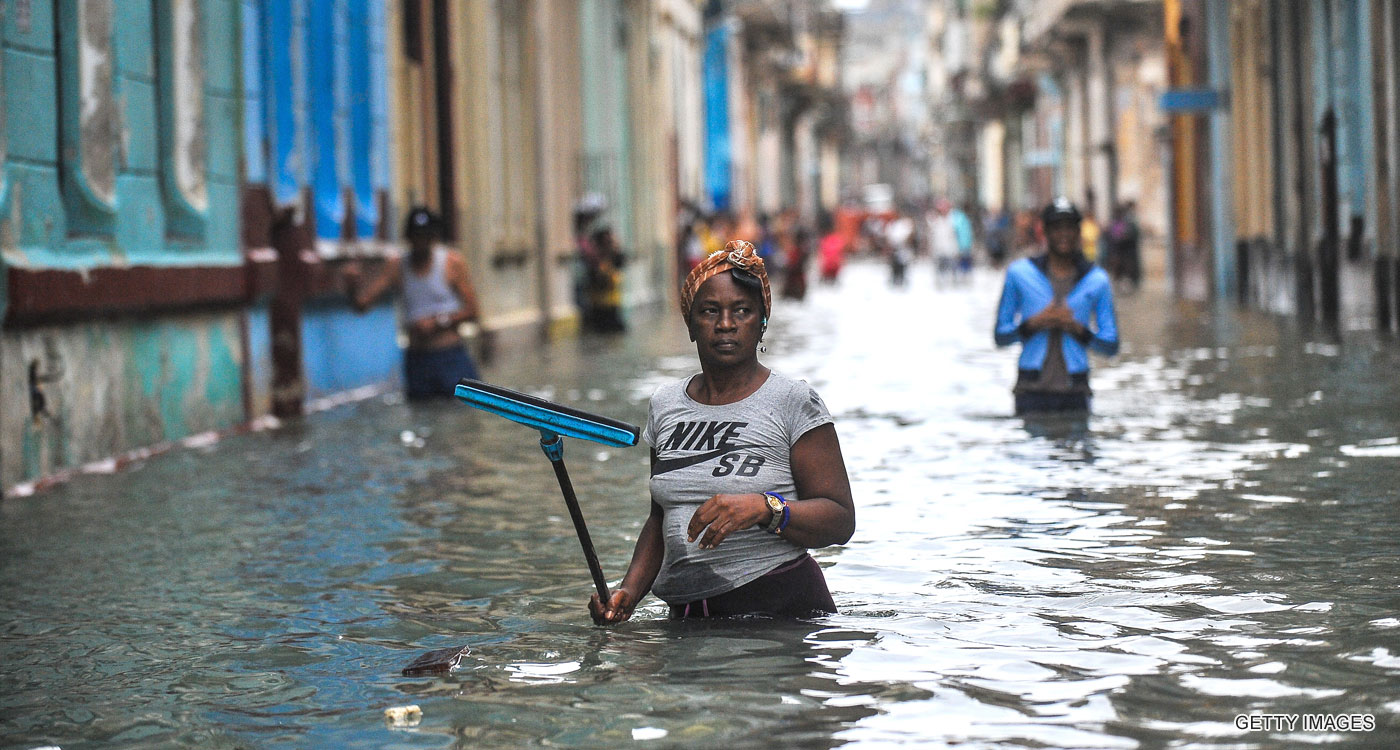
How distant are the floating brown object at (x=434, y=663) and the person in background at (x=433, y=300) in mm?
8739

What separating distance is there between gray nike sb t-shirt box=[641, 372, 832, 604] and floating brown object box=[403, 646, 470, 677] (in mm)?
621

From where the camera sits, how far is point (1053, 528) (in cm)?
830

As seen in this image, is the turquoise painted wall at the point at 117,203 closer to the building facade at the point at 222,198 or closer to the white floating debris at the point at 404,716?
the building facade at the point at 222,198

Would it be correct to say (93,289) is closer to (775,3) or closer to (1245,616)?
(1245,616)

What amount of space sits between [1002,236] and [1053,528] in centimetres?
4929

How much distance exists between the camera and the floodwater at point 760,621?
201 inches

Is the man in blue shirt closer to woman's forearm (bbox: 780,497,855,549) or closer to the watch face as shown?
woman's forearm (bbox: 780,497,855,549)

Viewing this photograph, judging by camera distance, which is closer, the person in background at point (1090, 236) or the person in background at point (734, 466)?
the person in background at point (734, 466)

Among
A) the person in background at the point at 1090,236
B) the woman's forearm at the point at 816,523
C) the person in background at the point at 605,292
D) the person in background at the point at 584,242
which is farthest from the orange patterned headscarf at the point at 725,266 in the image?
the person in background at the point at 1090,236

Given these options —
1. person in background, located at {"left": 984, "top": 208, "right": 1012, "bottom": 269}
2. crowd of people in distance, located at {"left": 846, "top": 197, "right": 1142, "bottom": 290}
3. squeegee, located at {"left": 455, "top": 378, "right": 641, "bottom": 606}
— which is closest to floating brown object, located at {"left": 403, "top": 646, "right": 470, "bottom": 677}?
squeegee, located at {"left": 455, "top": 378, "right": 641, "bottom": 606}

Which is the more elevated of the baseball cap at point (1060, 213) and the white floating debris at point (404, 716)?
the baseball cap at point (1060, 213)

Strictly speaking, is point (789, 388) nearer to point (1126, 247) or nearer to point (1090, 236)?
point (1126, 247)

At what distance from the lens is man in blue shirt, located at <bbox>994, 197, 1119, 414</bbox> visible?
36.3ft

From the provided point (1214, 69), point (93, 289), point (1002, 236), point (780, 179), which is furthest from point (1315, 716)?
point (780, 179)
